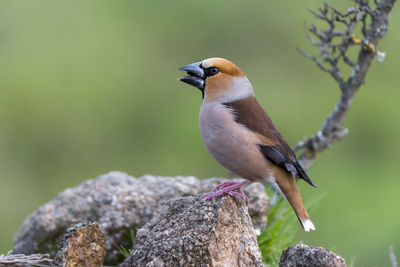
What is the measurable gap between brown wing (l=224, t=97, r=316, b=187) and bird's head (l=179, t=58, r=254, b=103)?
0.12 meters

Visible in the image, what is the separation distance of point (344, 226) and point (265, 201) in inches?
166

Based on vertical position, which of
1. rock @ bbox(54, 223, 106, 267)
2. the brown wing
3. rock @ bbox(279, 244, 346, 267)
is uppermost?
the brown wing

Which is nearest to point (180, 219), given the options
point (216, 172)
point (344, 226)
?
point (344, 226)

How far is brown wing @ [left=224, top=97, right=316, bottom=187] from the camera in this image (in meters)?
5.67

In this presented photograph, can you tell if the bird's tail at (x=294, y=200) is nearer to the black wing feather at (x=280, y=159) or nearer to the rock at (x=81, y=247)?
the black wing feather at (x=280, y=159)

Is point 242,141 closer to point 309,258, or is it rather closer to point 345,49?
point 309,258

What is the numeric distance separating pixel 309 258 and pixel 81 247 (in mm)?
1746

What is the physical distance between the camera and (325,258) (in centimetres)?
479

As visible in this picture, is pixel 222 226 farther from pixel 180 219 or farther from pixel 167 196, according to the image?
pixel 167 196

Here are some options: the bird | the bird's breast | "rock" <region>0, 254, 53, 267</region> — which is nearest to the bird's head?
the bird

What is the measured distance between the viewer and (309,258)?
4.86 metres

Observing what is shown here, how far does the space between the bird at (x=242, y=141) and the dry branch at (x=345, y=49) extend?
70.2 inches

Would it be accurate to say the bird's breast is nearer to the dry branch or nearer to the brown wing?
Result: the brown wing

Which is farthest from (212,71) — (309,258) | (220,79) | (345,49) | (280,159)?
(345,49)
